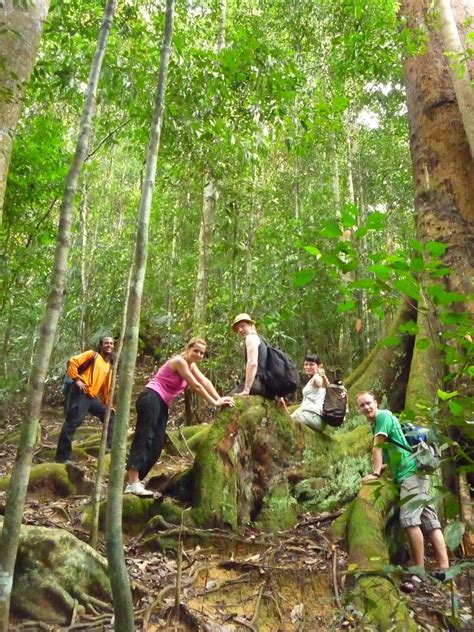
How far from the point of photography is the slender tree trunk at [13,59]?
11.1 ft

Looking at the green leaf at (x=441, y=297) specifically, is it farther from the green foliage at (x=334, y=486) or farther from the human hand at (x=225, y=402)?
the green foliage at (x=334, y=486)

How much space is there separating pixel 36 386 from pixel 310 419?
4.21 m

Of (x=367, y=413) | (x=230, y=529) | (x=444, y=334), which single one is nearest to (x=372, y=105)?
(x=367, y=413)

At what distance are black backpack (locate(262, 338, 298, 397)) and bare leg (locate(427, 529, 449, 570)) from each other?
6.27 feet

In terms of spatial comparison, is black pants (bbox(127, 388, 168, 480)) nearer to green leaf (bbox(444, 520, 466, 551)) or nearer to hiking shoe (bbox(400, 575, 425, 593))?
hiking shoe (bbox(400, 575, 425, 593))

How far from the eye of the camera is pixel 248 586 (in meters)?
4.20

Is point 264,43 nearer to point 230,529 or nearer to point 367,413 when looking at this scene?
point 367,413

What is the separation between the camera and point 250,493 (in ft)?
17.8

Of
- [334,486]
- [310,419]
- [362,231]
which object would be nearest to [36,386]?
[362,231]

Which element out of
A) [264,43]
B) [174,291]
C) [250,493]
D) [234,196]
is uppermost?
[174,291]

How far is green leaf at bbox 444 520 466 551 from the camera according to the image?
6.10ft

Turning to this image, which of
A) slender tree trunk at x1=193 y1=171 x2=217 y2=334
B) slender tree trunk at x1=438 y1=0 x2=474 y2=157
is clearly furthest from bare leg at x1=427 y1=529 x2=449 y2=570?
slender tree trunk at x1=193 y1=171 x2=217 y2=334

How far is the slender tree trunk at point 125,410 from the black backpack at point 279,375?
9.60 ft

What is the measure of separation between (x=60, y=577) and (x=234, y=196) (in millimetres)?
8422
